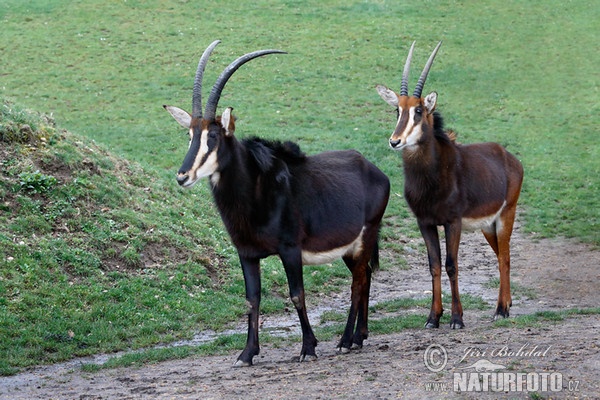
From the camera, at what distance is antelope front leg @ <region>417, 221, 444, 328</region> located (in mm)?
12000

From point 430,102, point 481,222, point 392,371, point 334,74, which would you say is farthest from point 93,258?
point 334,74

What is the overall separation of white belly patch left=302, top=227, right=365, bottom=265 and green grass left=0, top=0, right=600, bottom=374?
9.49ft

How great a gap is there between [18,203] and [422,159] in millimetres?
6806

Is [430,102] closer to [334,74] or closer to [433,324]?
[433,324]

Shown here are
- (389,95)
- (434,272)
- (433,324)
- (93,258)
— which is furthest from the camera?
(93,258)

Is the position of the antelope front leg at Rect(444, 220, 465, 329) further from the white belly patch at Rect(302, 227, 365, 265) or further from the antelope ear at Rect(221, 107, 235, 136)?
the antelope ear at Rect(221, 107, 235, 136)

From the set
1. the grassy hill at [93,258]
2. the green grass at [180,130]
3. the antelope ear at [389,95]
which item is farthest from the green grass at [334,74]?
the antelope ear at [389,95]

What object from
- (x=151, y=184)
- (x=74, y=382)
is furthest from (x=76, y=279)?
(x=151, y=184)

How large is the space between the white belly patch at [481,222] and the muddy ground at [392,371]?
132 centimetres

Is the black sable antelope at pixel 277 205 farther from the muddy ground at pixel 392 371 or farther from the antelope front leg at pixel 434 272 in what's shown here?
the antelope front leg at pixel 434 272

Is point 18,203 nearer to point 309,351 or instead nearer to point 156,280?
point 156,280

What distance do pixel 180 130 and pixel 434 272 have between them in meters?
15.0

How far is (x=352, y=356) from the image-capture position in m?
10.3

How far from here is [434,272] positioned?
12.2 metres
